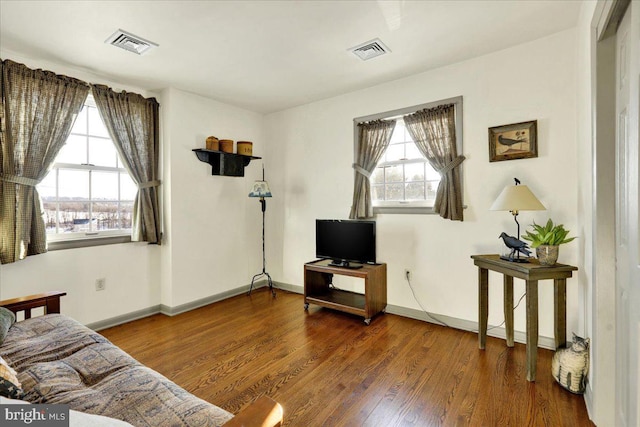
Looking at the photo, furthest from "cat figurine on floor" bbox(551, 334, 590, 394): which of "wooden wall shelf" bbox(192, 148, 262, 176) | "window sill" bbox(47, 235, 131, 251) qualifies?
"window sill" bbox(47, 235, 131, 251)

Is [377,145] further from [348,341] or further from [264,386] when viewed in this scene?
[264,386]

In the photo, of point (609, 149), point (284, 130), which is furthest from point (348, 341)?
point (284, 130)

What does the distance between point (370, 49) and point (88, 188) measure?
10.2 feet

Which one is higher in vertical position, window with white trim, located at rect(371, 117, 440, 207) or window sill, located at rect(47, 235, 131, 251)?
window with white trim, located at rect(371, 117, 440, 207)

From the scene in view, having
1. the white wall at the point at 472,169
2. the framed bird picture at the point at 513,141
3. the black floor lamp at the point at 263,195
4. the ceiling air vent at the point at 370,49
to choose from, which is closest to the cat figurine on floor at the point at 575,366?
the white wall at the point at 472,169

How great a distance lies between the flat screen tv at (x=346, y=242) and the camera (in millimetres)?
3363

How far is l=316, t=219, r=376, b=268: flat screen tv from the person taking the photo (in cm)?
336

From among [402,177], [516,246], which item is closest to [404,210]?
[402,177]

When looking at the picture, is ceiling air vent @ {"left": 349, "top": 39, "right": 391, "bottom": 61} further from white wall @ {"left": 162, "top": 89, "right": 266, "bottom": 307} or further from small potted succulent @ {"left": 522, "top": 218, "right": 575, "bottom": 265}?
white wall @ {"left": 162, "top": 89, "right": 266, "bottom": 307}

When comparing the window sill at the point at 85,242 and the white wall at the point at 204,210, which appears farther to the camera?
the white wall at the point at 204,210

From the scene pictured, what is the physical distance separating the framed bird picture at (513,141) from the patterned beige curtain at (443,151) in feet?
1.02

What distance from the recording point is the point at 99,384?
4.23 feet

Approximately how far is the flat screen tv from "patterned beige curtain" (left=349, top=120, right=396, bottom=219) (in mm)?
211

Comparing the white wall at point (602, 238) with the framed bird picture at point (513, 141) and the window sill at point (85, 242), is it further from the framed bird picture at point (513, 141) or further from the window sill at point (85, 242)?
the window sill at point (85, 242)
